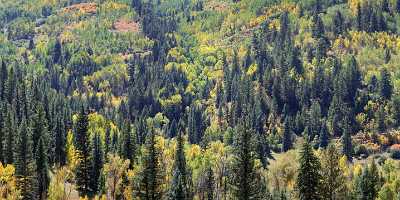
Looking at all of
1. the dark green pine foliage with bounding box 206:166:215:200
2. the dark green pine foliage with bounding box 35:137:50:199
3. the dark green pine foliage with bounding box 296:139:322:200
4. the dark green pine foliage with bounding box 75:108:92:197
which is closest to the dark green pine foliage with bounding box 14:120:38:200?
the dark green pine foliage with bounding box 35:137:50:199

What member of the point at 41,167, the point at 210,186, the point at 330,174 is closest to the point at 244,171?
the point at 330,174

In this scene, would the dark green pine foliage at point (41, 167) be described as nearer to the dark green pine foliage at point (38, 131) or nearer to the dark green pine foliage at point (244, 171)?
the dark green pine foliage at point (38, 131)

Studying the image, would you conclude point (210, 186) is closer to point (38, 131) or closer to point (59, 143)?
point (38, 131)

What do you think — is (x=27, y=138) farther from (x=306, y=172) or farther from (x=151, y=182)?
(x=306, y=172)

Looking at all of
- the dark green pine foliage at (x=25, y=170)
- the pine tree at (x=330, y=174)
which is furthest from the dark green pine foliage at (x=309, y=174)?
the dark green pine foliage at (x=25, y=170)

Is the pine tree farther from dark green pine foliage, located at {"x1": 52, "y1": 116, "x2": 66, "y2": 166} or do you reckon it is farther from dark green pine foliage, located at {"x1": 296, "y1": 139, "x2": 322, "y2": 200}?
dark green pine foliage, located at {"x1": 52, "y1": 116, "x2": 66, "y2": 166}

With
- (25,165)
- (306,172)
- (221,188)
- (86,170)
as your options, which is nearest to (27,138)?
(25,165)

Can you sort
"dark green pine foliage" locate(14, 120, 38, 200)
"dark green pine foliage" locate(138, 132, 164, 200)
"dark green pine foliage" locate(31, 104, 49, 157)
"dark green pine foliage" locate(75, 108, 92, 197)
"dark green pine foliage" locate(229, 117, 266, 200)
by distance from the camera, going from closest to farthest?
1. "dark green pine foliage" locate(229, 117, 266, 200)
2. "dark green pine foliage" locate(138, 132, 164, 200)
3. "dark green pine foliage" locate(14, 120, 38, 200)
4. "dark green pine foliage" locate(75, 108, 92, 197)
5. "dark green pine foliage" locate(31, 104, 49, 157)

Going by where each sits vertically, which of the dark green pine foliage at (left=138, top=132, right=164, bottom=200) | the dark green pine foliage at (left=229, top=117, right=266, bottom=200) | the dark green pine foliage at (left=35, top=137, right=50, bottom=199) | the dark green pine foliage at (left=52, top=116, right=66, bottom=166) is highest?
the dark green pine foliage at (left=229, top=117, right=266, bottom=200)
